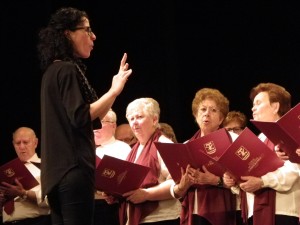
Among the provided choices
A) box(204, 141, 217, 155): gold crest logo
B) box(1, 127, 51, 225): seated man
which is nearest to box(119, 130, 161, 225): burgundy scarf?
box(204, 141, 217, 155): gold crest logo

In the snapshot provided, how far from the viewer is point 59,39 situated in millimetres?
2662

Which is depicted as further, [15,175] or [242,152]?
[15,175]

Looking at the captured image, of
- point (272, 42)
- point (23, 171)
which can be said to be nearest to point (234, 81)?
point (272, 42)

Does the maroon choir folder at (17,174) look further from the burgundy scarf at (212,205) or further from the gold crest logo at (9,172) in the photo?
the burgundy scarf at (212,205)

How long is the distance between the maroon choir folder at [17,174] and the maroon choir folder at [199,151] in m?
1.34

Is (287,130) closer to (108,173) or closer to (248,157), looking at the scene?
(248,157)

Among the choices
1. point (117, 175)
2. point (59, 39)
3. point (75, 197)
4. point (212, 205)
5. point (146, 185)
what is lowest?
point (212, 205)

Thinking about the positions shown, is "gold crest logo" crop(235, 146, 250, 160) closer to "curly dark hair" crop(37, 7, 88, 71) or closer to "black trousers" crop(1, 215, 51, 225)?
"curly dark hair" crop(37, 7, 88, 71)

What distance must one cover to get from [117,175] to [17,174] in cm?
119

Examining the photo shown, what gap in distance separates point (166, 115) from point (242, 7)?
1371mm

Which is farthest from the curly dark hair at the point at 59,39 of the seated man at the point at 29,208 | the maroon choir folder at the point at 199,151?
the seated man at the point at 29,208

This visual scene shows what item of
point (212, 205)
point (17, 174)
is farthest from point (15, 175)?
point (212, 205)

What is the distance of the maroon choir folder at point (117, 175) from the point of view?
362 cm

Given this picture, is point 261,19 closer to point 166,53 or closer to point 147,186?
point 166,53
